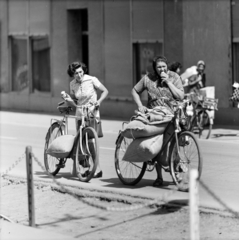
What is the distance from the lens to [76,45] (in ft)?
82.2

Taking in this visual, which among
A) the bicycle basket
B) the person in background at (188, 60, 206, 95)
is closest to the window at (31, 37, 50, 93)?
the person in background at (188, 60, 206, 95)

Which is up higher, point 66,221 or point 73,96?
point 73,96

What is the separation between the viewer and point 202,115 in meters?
17.6

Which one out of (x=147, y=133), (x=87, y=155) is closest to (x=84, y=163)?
(x=87, y=155)

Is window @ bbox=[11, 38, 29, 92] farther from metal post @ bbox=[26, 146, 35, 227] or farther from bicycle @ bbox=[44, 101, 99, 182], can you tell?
metal post @ bbox=[26, 146, 35, 227]

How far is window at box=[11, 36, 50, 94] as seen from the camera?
86.4 feet

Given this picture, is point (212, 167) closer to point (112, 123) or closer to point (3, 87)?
point (112, 123)

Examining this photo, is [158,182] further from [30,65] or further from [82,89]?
[30,65]

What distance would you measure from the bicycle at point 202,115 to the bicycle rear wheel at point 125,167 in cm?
643

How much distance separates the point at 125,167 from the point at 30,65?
648 inches

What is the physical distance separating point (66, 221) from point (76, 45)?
16454 millimetres

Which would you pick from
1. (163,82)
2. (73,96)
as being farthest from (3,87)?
(163,82)

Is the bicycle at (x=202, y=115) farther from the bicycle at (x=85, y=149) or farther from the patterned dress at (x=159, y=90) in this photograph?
the patterned dress at (x=159, y=90)

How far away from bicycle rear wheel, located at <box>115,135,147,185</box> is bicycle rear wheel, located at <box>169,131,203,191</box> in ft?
2.61
